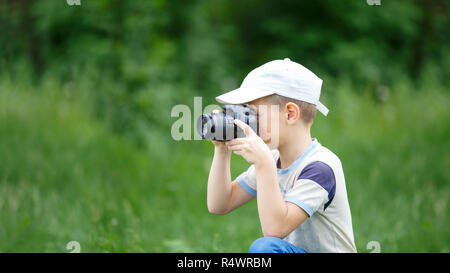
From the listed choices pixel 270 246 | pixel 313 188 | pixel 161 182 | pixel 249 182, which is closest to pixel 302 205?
pixel 313 188

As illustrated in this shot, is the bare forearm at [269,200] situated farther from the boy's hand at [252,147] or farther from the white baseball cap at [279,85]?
the white baseball cap at [279,85]

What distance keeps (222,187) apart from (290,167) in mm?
308

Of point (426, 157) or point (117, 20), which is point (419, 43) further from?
point (117, 20)

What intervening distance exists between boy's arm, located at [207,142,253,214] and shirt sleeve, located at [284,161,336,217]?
0.97 ft

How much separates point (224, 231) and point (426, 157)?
1914mm

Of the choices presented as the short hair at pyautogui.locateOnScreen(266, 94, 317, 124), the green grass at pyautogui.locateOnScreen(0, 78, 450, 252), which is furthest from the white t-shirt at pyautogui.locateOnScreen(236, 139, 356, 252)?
the green grass at pyautogui.locateOnScreen(0, 78, 450, 252)

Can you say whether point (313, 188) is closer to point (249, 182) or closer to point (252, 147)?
point (252, 147)

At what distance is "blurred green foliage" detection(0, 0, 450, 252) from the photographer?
3055mm

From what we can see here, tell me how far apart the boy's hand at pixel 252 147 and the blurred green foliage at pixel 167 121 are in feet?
2.73

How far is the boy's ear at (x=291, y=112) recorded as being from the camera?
1.80 meters

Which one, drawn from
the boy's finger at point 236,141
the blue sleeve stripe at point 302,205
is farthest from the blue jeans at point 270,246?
the boy's finger at point 236,141

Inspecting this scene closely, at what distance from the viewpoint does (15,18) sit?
5363 millimetres

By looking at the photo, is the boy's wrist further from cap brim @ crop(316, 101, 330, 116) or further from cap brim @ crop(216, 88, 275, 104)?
cap brim @ crop(316, 101, 330, 116)
